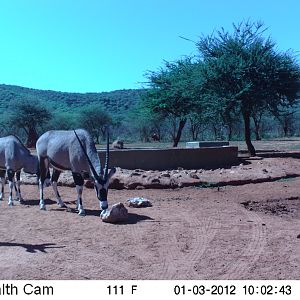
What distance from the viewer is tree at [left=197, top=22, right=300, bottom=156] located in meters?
25.2

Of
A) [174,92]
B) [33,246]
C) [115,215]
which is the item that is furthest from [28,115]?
[33,246]

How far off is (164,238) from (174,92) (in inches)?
816

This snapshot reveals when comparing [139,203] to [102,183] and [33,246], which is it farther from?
[33,246]

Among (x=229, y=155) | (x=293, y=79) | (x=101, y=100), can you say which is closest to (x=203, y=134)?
(x=101, y=100)

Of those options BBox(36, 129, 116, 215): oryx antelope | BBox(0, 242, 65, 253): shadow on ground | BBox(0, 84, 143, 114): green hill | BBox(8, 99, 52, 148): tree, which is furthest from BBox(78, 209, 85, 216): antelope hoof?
BBox(0, 84, 143, 114): green hill

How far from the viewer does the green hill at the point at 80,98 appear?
79.4 meters

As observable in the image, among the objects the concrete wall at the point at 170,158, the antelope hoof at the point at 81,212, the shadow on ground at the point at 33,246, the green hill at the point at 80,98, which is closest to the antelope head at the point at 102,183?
the antelope hoof at the point at 81,212

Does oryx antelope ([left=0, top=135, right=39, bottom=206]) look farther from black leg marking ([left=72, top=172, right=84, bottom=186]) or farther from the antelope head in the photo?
the antelope head

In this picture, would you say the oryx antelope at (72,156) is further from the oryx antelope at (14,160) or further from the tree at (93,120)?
the tree at (93,120)

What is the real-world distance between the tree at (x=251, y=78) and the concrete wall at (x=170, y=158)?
17.7ft
